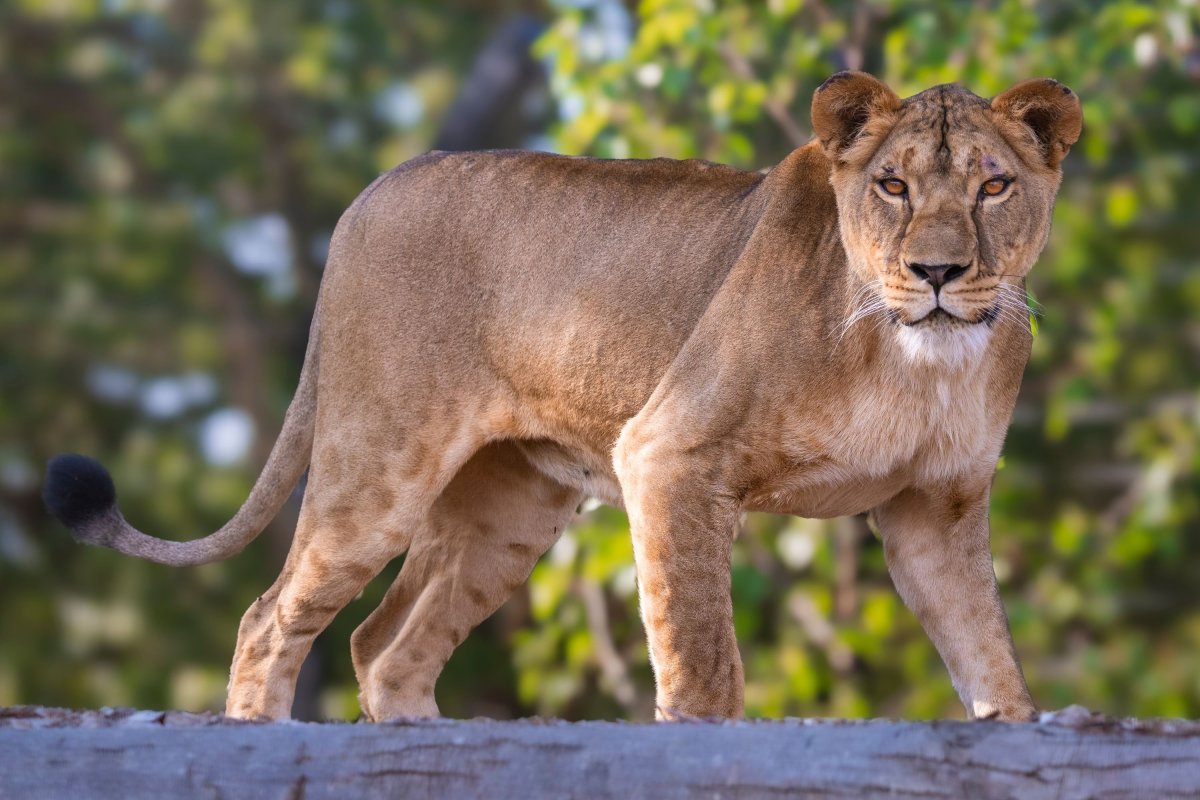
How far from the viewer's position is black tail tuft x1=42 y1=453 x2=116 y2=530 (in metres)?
4.30

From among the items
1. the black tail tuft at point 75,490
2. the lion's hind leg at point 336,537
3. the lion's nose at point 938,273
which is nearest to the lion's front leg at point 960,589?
the lion's nose at point 938,273

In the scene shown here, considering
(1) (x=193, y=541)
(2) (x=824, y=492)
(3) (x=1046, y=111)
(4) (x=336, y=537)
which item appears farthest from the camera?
(1) (x=193, y=541)

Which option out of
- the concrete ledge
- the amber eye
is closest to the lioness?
the amber eye

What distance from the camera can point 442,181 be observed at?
14.3 ft

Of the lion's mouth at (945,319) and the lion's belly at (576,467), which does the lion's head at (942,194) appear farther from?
the lion's belly at (576,467)

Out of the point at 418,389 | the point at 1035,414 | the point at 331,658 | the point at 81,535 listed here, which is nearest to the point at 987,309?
the point at 418,389

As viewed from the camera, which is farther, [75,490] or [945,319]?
[75,490]

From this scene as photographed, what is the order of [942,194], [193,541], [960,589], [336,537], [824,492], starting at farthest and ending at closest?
1. [193,541]
2. [336,537]
3. [960,589]
4. [824,492]
5. [942,194]

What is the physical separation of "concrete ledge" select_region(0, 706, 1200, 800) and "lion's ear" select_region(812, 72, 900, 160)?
52.6 inches

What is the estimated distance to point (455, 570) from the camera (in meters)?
4.59

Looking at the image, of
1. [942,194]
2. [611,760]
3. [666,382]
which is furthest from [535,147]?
[611,760]

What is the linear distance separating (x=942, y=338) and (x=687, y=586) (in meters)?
0.67

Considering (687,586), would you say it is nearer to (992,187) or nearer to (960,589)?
(960,589)

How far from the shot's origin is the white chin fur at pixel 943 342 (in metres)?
3.40
